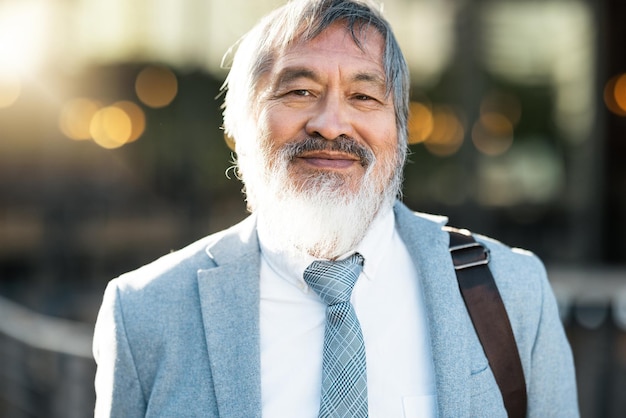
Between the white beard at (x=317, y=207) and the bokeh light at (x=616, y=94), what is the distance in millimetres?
7520

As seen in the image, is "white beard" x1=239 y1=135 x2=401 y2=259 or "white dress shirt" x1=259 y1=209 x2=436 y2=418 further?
"white beard" x1=239 y1=135 x2=401 y2=259

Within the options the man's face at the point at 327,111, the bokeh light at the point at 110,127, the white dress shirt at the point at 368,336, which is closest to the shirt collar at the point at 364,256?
the white dress shirt at the point at 368,336

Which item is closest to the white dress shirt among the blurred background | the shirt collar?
the shirt collar

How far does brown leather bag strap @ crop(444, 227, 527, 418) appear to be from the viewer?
6.98 ft

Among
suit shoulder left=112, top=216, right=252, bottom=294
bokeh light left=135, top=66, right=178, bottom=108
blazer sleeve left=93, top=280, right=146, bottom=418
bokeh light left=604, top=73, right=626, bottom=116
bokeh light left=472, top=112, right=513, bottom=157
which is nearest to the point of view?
blazer sleeve left=93, top=280, right=146, bottom=418

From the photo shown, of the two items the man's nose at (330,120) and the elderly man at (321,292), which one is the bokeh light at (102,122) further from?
the man's nose at (330,120)

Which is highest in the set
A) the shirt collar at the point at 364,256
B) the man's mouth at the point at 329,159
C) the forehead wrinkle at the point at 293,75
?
the forehead wrinkle at the point at 293,75

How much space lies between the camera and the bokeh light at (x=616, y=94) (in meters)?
9.02

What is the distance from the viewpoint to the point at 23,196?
27.1 feet

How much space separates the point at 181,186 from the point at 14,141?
1.80 metres

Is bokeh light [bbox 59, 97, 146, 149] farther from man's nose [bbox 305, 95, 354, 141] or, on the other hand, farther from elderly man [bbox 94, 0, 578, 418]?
man's nose [bbox 305, 95, 354, 141]

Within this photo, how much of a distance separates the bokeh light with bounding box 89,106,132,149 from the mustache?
6.48 metres

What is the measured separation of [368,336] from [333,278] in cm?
18

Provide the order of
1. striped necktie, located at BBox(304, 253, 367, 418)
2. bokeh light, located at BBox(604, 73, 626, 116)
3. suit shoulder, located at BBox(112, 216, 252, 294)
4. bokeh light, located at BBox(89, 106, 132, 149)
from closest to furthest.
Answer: striped necktie, located at BBox(304, 253, 367, 418) → suit shoulder, located at BBox(112, 216, 252, 294) → bokeh light, located at BBox(89, 106, 132, 149) → bokeh light, located at BBox(604, 73, 626, 116)
